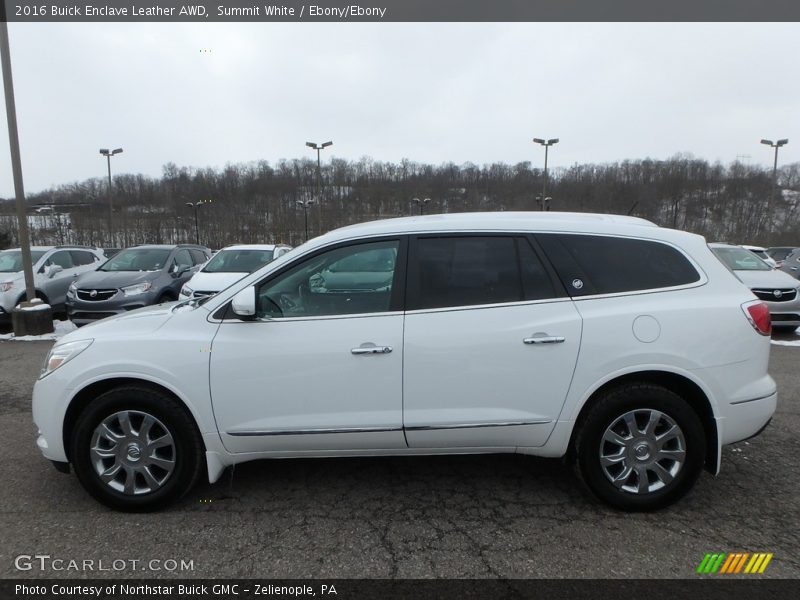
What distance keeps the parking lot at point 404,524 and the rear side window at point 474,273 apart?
52.3 inches

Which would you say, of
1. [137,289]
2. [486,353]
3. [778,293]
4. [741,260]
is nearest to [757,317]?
[486,353]

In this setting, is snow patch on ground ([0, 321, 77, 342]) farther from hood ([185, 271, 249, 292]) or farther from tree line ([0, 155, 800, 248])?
tree line ([0, 155, 800, 248])

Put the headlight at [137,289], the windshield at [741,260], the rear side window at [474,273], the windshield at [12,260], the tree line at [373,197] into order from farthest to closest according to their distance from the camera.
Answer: the tree line at [373,197]
the windshield at [12,260]
the windshield at [741,260]
the headlight at [137,289]
the rear side window at [474,273]

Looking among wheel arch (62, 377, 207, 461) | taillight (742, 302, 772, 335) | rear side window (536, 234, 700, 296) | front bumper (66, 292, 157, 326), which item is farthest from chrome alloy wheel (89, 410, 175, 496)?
front bumper (66, 292, 157, 326)

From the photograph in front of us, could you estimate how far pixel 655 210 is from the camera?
45531 millimetres

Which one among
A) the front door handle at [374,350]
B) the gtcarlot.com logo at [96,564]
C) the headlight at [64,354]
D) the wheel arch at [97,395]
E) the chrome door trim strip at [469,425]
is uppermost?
the front door handle at [374,350]

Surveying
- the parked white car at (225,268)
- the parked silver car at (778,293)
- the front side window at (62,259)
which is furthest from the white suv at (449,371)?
the front side window at (62,259)

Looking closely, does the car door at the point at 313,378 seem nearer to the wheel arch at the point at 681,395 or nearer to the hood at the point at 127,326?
the hood at the point at 127,326

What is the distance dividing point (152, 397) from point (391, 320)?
1525mm

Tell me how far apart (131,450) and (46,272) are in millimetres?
9830

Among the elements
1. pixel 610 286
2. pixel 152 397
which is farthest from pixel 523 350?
pixel 152 397

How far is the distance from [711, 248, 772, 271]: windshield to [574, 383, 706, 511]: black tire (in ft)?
26.1

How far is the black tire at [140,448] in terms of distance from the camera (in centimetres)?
297

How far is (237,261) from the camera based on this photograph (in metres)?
10.1
